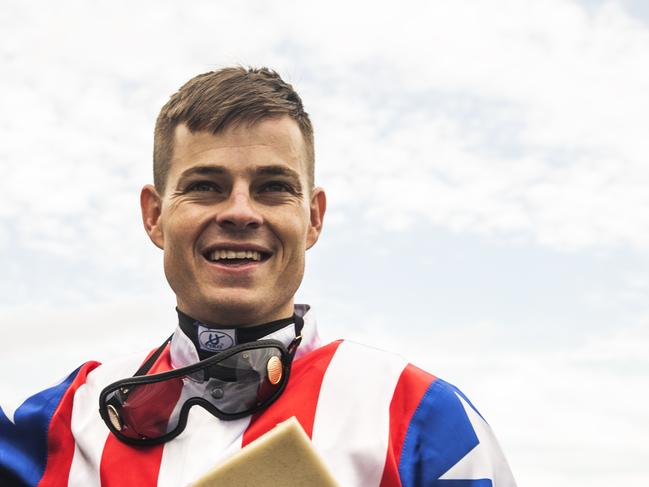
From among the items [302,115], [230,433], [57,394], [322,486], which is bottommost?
[322,486]

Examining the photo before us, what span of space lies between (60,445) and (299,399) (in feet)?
2.61

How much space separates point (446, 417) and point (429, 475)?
183 mm

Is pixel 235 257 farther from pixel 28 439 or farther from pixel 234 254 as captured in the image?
pixel 28 439

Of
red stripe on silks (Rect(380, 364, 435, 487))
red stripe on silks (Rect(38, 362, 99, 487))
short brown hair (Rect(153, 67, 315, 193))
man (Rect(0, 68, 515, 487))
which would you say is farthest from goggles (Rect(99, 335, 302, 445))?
short brown hair (Rect(153, 67, 315, 193))

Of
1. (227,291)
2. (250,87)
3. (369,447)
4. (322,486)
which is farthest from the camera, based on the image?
(250,87)

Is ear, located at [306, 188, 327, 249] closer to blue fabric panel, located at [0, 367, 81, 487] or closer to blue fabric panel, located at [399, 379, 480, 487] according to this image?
blue fabric panel, located at [399, 379, 480, 487]

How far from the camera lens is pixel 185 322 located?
2.73m

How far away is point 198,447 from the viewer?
2479mm

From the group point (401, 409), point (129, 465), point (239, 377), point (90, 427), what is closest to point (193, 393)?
point (239, 377)

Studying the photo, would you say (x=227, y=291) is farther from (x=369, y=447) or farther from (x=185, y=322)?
(x=369, y=447)

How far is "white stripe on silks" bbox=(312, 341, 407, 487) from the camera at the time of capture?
7.84 feet

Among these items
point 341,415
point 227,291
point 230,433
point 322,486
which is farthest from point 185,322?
point 322,486

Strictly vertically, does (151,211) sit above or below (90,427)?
above

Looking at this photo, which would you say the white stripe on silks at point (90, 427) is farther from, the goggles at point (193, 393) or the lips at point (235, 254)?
the lips at point (235, 254)
